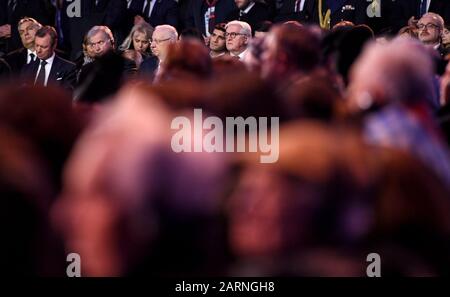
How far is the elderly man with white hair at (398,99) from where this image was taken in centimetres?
285

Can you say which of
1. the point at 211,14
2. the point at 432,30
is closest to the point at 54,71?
the point at 211,14

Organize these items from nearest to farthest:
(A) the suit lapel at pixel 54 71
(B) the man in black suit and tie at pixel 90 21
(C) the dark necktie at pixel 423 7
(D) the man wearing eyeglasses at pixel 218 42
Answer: (A) the suit lapel at pixel 54 71 → (B) the man in black suit and tie at pixel 90 21 → (D) the man wearing eyeglasses at pixel 218 42 → (C) the dark necktie at pixel 423 7

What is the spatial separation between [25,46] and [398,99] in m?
3.85

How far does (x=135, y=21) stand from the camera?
6438 mm

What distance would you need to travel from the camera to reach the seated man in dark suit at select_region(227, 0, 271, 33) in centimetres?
675

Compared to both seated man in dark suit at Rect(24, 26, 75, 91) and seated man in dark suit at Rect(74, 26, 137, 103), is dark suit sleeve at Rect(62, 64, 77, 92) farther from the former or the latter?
seated man in dark suit at Rect(74, 26, 137, 103)

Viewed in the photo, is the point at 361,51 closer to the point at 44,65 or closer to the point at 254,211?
the point at 254,211

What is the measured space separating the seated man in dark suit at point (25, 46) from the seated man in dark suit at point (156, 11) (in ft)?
2.19


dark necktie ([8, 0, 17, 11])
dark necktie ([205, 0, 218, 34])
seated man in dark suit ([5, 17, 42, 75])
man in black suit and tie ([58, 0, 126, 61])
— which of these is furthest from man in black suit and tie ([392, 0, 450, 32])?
dark necktie ([8, 0, 17, 11])

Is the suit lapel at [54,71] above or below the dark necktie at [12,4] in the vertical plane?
below

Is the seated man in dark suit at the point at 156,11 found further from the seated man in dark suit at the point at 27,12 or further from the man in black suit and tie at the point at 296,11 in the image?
the man in black suit and tie at the point at 296,11

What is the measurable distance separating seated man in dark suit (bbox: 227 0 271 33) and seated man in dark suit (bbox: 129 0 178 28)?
444mm

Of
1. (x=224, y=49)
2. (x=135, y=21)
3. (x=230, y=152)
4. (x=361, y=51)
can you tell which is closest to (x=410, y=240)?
(x=230, y=152)

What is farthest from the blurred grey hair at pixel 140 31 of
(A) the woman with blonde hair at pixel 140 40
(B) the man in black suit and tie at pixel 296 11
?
(B) the man in black suit and tie at pixel 296 11
